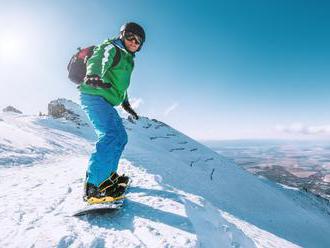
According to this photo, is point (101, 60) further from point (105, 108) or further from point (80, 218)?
point (80, 218)

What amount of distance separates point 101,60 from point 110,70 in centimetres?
28

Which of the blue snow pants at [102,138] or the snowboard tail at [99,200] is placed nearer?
the snowboard tail at [99,200]

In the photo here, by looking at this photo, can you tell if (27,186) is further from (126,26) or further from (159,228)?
(126,26)

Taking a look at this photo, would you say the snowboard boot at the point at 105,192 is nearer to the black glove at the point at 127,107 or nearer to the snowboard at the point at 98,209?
the snowboard at the point at 98,209

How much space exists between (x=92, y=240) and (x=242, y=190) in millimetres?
21346

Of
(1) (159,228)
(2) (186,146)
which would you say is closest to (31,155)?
(1) (159,228)

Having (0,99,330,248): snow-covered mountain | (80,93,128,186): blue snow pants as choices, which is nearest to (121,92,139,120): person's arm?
(80,93,128,186): blue snow pants

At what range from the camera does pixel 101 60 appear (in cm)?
485

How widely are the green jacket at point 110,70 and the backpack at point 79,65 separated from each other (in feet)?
0.64

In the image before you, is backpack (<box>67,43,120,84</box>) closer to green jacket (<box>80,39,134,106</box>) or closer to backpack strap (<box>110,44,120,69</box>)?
green jacket (<box>80,39,134,106</box>)

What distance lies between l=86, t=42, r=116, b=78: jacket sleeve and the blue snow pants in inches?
19.1

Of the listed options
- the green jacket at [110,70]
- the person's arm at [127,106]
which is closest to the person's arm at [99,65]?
the green jacket at [110,70]

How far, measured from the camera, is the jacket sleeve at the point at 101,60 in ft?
15.8

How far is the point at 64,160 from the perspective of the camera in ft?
34.1
